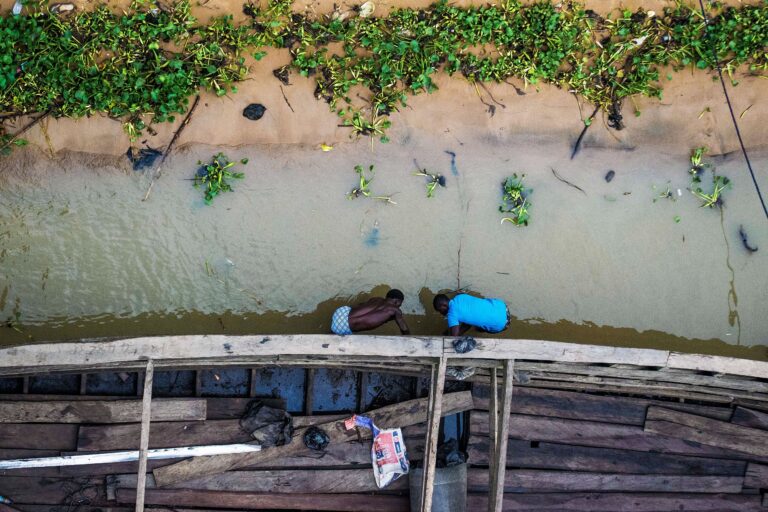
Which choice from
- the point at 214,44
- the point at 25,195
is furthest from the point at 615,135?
the point at 25,195

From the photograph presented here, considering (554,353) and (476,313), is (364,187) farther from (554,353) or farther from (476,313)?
(554,353)

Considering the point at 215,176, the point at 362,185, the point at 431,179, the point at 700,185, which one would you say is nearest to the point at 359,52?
the point at 362,185

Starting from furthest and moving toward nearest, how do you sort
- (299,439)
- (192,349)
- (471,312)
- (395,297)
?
(395,297) < (471,312) < (299,439) < (192,349)

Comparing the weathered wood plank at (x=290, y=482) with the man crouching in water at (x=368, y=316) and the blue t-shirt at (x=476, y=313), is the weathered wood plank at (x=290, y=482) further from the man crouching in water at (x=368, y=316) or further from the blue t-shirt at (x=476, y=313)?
the blue t-shirt at (x=476, y=313)

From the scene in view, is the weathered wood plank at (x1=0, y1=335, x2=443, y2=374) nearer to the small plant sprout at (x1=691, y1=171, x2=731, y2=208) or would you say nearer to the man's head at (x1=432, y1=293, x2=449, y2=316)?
the man's head at (x1=432, y1=293, x2=449, y2=316)

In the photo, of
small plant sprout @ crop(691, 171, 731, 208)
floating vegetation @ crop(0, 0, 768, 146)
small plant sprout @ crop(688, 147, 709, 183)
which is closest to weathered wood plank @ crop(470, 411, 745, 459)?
small plant sprout @ crop(691, 171, 731, 208)

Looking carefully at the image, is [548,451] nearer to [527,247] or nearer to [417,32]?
[527,247]

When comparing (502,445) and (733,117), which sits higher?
(733,117)
